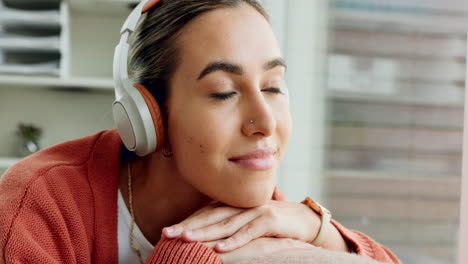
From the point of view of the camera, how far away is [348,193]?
6.29ft

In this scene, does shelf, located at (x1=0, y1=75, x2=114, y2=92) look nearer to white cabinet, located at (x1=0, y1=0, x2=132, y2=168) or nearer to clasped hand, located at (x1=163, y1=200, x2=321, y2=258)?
white cabinet, located at (x1=0, y1=0, x2=132, y2=168)

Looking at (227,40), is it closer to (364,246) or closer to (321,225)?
(321,225)

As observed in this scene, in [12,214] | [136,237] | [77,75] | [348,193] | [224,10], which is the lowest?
[348,193]

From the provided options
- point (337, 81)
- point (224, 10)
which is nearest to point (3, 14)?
point (337, 81)

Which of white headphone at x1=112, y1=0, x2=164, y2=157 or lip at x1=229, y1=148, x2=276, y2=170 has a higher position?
white headphone at x1=112, y1=0, x2=164, y2=157

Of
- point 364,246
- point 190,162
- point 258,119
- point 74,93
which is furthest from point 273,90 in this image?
point 74,93

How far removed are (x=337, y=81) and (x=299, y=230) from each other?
1.03 meters

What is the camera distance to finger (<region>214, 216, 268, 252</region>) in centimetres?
90

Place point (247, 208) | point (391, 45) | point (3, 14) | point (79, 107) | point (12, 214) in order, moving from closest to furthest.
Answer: point (12, 214), point (247, 208), point (391, 45), point (3, 14), point (79, 107)

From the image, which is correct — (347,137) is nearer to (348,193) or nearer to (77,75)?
(348,193)

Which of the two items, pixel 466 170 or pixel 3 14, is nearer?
pixel 466 170

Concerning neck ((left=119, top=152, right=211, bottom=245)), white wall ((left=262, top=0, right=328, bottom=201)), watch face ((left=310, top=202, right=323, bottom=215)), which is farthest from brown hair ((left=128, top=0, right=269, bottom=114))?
white wall ((left=262, top=0, right=328, bottom=201))

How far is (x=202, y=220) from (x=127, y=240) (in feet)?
0.71

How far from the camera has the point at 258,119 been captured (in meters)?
0.91
